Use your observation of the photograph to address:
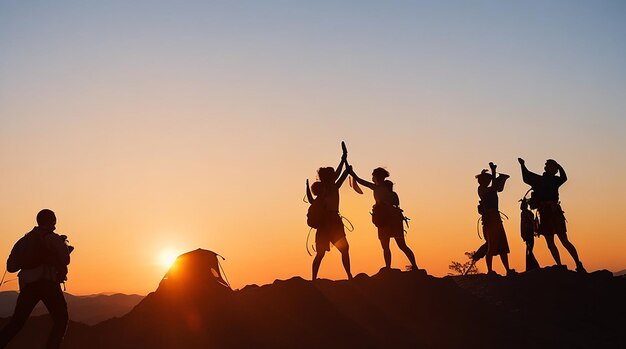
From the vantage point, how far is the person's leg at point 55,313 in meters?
10.9

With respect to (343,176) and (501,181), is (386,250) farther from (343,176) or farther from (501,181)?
(501,181)

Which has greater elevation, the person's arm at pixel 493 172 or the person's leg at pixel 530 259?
the person's arm at pixel 493 172

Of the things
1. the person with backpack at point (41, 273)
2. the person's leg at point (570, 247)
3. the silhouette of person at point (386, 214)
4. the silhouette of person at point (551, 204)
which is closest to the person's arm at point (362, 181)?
the silhouette of person at point (386, 214)

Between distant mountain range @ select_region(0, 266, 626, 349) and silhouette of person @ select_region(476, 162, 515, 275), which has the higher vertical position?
silhouette of person @ select_region(476, 162, 515, 275)

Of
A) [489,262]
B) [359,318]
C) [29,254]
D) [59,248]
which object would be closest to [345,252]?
[359,318]

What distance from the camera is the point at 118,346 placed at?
12.4 m

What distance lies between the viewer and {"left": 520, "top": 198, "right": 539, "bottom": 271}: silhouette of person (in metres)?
17.2

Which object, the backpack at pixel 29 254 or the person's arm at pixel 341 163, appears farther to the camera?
the person's arm at pixel 341 163

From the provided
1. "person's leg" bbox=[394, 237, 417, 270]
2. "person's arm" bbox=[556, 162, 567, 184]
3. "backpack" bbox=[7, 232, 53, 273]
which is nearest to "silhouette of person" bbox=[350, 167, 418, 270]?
"person's leg" bbox=[394, 237, 417, 270]

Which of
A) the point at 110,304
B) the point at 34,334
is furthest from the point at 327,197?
the point at 110,304

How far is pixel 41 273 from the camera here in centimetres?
1101

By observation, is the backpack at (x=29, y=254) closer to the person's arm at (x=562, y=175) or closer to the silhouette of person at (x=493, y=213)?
the silhouette of person at (x=493, y=213)

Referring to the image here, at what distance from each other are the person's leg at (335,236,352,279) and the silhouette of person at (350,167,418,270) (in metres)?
0.85

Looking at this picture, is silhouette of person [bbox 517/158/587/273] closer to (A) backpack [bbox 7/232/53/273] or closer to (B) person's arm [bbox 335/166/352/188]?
(B) person's arm [bbox 335/166/352/188]
